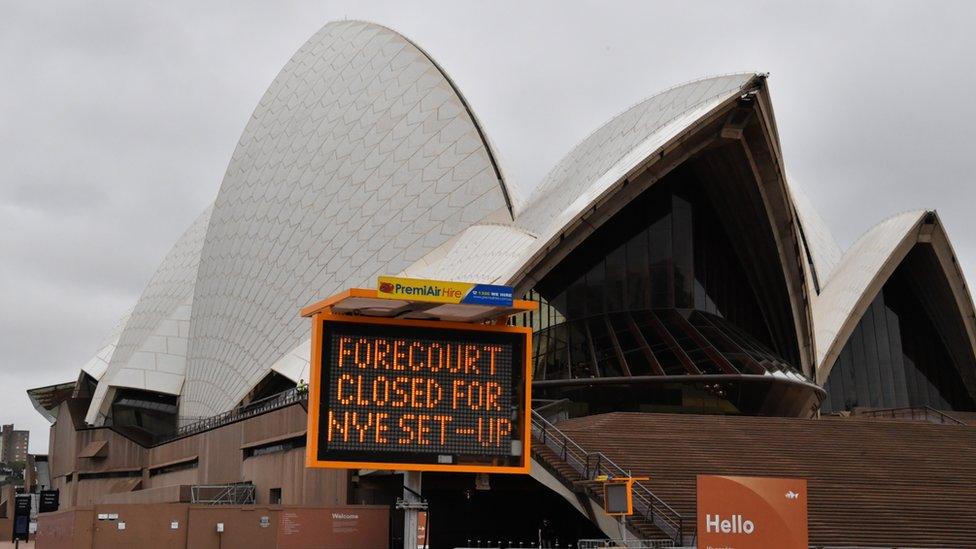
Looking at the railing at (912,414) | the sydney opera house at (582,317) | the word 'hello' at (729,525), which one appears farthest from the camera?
the railing at (912,414)

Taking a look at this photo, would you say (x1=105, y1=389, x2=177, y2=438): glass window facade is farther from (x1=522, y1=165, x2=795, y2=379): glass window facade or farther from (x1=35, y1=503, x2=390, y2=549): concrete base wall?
(x1=35, y1=503, x2=390, y2=549): concrete base wall

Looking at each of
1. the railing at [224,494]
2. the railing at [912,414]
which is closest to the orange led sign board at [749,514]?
the railing at [224,494]

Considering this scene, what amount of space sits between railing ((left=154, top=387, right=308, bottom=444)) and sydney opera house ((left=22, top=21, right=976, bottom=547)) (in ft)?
0.81

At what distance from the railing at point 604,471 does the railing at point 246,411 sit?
247 inches

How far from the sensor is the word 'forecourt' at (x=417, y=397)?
46.5 feet

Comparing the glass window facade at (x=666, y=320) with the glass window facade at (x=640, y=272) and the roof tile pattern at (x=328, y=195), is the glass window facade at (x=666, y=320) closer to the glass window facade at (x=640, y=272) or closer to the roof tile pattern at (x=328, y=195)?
the glass window facade at (x=640, y=272)

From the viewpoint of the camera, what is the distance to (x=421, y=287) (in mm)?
13820

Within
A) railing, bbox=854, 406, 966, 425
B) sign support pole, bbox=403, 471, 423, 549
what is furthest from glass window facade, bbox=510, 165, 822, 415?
sign support pole, bbox=403, 471, 423, 549

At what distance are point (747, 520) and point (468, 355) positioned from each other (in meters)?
4.42

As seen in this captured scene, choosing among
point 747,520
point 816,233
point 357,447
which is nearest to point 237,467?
point 357,447

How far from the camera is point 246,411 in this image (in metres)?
30.7

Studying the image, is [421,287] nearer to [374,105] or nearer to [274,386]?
[274,386]

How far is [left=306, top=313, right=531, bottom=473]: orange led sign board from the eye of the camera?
555 inches

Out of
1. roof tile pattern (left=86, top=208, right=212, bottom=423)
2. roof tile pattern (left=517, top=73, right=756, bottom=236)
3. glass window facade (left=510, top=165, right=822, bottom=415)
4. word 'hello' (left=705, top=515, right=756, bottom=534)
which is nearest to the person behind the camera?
word 'hello' (left=705, top=515, right=756, bottom=534)
